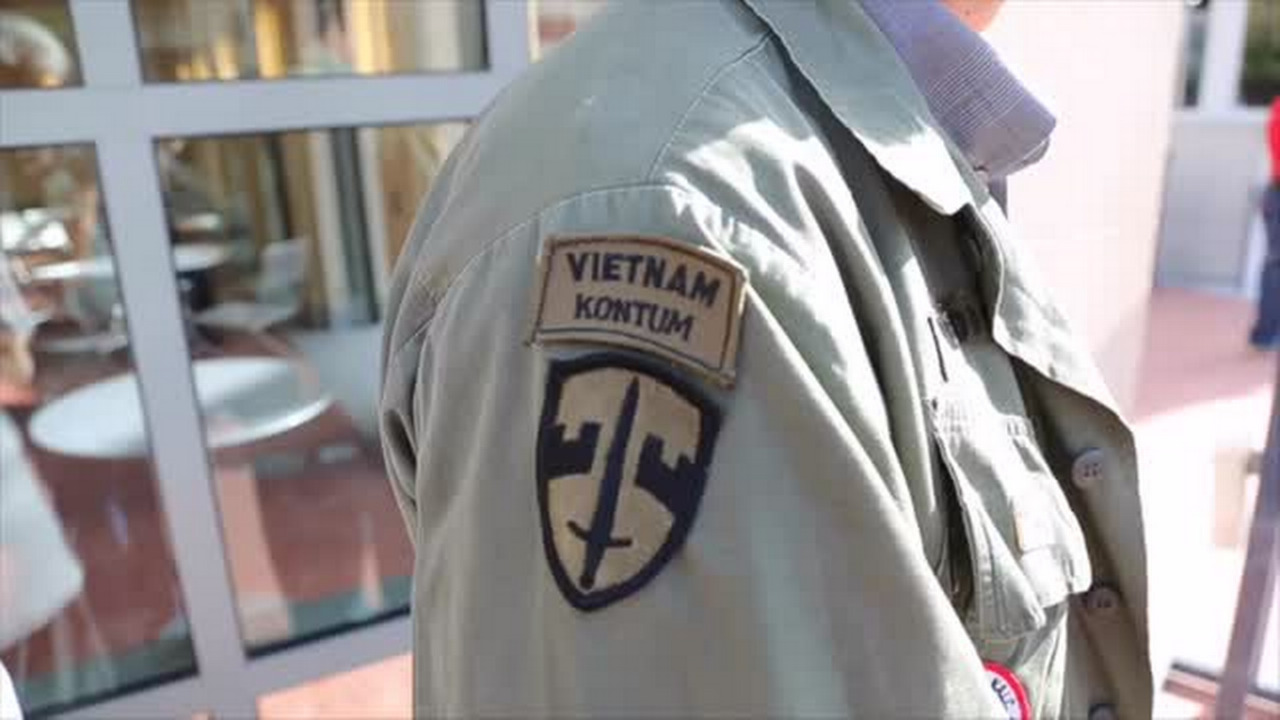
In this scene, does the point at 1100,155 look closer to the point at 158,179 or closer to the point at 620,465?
the point at 158,179

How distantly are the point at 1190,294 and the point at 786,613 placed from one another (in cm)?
795

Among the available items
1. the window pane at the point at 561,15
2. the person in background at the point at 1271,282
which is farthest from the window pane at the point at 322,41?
the person in background at the point at 1271,282

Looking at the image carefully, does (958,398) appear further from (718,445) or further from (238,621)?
(238,621)

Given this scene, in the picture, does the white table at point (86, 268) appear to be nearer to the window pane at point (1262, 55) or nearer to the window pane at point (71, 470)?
the window pane at point (71, 470)

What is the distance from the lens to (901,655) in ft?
1.84

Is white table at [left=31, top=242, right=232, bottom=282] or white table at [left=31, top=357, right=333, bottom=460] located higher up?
white table at [left=31, top=242, right=232, bottom=282]

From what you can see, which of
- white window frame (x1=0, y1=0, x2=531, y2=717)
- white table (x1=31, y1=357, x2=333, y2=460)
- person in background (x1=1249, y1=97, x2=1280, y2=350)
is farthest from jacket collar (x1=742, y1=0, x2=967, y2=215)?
person in background (x1=1249, y1=97, x2=1280, y2=350)

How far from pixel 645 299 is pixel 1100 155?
1.75 metres

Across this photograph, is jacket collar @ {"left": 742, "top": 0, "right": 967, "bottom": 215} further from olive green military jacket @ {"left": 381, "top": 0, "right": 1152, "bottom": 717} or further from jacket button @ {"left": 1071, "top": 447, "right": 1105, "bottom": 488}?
jacket button @ {"left": 1071, "top": 447, "right": 1105, "bottom": 488}

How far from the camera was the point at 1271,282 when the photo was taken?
5758 millimetres

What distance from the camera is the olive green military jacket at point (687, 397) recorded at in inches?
20.6

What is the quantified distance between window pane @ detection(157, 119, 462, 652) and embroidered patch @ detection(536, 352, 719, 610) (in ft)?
4.33

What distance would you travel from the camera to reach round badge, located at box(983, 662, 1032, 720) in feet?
2.48

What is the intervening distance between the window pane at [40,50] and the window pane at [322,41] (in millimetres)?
101
